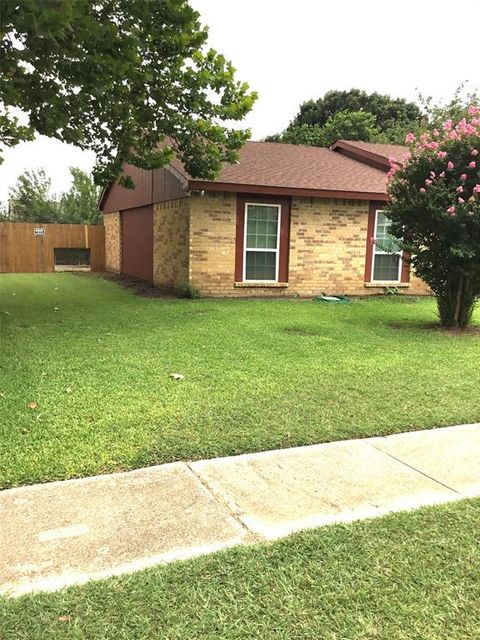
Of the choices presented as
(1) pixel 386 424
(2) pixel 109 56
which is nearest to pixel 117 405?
(1) pixel 386 424

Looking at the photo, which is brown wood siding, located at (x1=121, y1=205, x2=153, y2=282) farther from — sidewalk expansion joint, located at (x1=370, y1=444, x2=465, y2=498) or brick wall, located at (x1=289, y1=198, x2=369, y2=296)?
sidewalk expansion joint, located at (x1=370, y1=444, x2=465, y2=498)

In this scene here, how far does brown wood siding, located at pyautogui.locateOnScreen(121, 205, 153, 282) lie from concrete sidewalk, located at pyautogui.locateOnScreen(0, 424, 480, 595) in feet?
45.8

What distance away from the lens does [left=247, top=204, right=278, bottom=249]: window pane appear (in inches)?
540

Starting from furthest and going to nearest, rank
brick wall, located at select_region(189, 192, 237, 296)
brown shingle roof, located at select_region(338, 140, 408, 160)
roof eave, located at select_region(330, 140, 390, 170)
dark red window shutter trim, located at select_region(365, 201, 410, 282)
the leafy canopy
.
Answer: the leafy canopy
brown shingle roof, located at select_region(338, 140, 408, 160)
roof eave, located at select_region(330, 140, 390, 170)
dark red window shutter trim, located at select_region(365, 201, 410, 282)
brick wall, located at select_region(189, 192, 237, 296)

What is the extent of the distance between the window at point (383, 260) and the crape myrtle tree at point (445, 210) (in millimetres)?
5222

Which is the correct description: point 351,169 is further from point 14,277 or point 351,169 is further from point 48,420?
point 48,420

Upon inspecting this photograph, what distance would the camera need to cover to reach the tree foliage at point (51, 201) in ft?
109

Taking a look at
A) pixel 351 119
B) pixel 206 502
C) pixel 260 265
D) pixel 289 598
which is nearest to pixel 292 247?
pixel 260 265

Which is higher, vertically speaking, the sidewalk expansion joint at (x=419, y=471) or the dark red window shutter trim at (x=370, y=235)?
the dark red window shutter trim at (x=370, y=235)

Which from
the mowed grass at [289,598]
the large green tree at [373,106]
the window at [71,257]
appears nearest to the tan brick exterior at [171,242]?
the mowed grass at [289,598]

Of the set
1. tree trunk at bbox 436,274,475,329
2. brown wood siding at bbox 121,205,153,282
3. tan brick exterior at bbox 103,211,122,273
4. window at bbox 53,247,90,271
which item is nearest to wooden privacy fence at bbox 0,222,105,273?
tan brick exterior at bbox 103,211,122,273

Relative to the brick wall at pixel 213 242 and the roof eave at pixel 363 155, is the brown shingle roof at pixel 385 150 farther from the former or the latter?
the brick wall at pixel 213 242

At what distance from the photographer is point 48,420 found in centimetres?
446

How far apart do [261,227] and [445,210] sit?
234 inches
